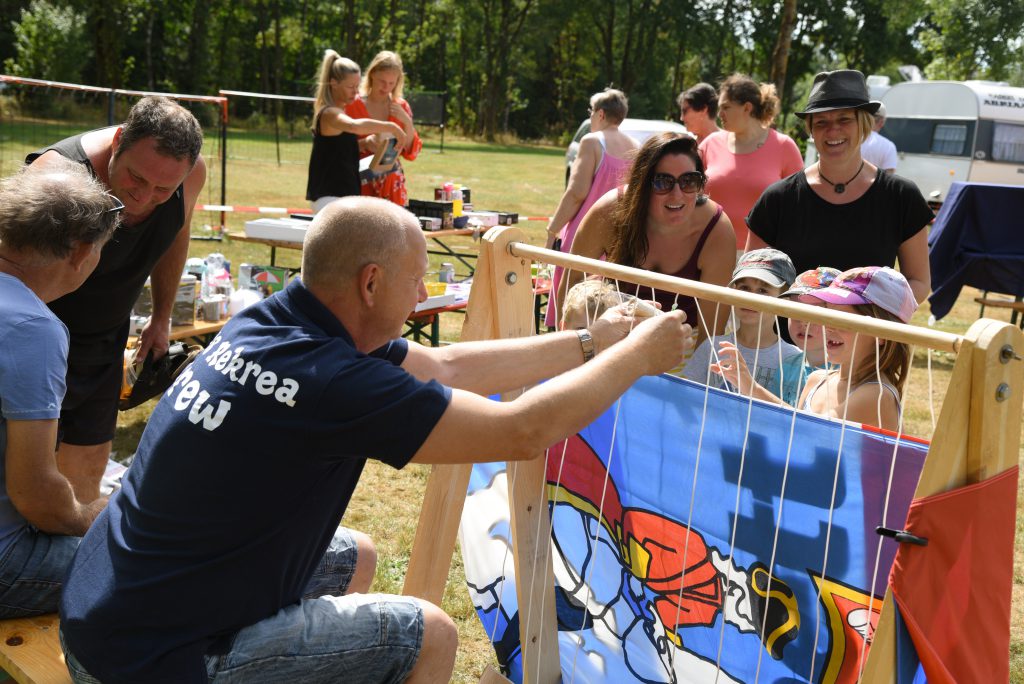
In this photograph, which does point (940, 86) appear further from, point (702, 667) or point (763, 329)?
point (702, 667)

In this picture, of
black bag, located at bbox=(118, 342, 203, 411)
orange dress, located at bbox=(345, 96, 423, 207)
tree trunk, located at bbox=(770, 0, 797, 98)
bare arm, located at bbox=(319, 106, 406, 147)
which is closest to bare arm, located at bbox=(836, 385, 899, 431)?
black bag, located at bbox=(118, 342, 203, 411)

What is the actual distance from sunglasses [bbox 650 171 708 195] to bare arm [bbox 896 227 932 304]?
0.86m

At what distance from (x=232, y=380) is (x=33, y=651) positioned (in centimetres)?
100

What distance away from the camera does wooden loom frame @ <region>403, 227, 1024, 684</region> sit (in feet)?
5.21

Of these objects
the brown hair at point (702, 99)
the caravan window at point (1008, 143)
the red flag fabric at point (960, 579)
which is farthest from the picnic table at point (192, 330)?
the caravan window at point (1008, 143)

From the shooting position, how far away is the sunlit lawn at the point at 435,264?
370 cm

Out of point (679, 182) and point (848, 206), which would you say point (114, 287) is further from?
point (848, 206)

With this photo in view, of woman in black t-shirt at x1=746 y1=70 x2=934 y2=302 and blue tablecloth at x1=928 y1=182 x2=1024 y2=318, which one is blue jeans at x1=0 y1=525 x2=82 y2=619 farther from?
blue tablecloth at x1=928 y1=182 x2=1024 y2=318

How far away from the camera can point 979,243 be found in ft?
26.5

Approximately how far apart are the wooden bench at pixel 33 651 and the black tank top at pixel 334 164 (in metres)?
4.67

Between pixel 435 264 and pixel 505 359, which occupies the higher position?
pixel 505 359

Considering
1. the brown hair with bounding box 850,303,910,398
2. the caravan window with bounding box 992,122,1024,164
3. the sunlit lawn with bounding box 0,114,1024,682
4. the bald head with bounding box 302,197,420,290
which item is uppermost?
the caravan window with bounding box 992,122,1024,164

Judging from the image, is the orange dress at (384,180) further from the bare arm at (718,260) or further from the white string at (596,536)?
the white string at (596,536)

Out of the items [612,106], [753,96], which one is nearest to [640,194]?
[753,96]
